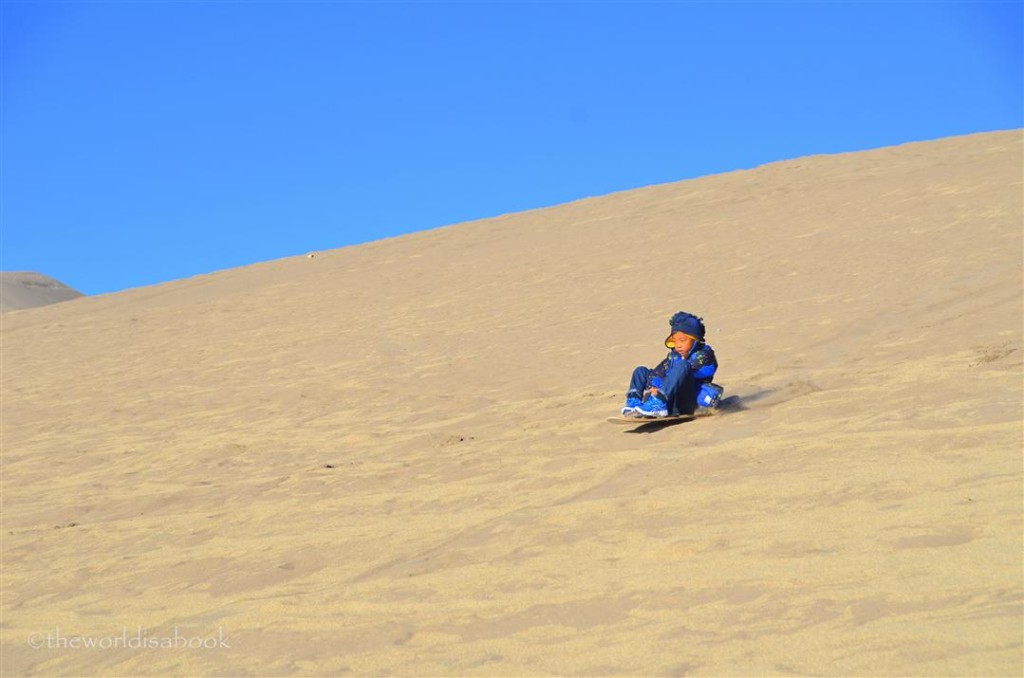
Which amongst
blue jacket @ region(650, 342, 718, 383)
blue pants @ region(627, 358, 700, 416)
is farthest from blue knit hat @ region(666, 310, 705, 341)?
blue pants @ region(627, 358, 700, 416)

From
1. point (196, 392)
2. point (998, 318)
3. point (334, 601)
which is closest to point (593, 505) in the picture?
point (334, 601)

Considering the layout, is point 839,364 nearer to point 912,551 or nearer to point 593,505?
point 593,505

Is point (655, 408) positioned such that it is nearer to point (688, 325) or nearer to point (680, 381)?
point (680, 381)

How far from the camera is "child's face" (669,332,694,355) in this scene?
8.23m

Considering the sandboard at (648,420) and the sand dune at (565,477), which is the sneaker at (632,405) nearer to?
the sandboard at (648,420)

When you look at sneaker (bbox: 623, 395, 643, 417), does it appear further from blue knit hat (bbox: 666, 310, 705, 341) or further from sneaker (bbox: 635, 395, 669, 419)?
blue knit hat (bbox: 666, 310, 705, 341)

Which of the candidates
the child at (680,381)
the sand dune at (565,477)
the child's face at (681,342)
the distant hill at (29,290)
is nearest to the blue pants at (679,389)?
the child at (680,381)

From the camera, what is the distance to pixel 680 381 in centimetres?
809

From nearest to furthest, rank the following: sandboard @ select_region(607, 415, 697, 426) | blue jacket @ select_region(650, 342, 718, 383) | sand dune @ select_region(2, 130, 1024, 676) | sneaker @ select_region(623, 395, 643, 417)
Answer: sand dune @ select_region(2, 130, 1024, 676) < sandboard @ select_region(607, 415, 697, 426) < sneaker @ select_region(623, 395, 643, 417) < blue jacket @ select_region(650, 342, 718, 383)

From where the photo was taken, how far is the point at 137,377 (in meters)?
15.1

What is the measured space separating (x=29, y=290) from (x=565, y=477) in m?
69.5

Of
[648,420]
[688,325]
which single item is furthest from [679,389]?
[688,325]

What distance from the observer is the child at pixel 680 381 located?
26.5 ft

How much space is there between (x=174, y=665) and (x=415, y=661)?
1.22m
